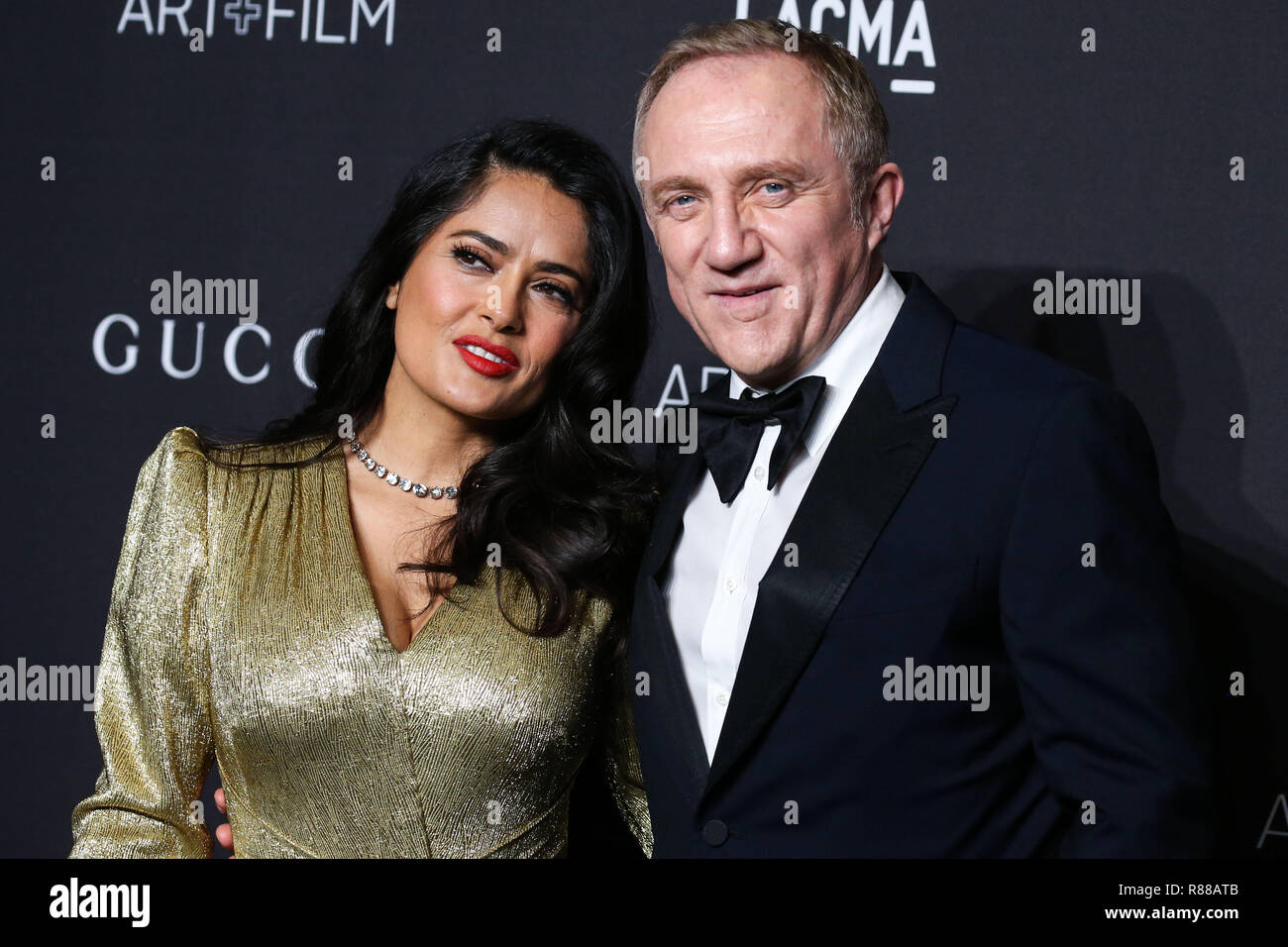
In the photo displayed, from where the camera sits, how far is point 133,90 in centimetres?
257

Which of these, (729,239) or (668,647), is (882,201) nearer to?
(729,239)

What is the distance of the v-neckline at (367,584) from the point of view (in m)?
1.89

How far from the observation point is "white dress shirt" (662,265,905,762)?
1681 millimetres

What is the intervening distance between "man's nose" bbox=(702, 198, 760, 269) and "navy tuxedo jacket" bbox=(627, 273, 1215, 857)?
0.21 meters

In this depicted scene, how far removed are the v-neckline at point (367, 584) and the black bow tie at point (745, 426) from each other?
445mm

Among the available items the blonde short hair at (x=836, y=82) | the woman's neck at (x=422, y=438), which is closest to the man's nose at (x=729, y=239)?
the blonde short hair at (x=836, y=82)

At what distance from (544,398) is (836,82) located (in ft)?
2.22

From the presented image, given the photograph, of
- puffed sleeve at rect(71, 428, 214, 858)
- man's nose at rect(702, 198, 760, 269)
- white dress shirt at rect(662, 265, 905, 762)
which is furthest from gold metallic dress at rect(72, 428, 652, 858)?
man's nose at rect(702, 198, 760, 269)

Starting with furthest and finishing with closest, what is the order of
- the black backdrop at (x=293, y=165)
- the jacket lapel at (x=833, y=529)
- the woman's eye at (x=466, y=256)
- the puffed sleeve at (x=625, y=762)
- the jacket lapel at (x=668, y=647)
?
the black backdrop at (x=293, y=165), the puffed sleeve at (x=625, y=762), the woman's eye at (x=466, y=256), the jacket lapel at (x=668, y=647), the jacket lapel at (x=833, y=529)

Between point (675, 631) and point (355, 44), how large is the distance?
1.42 metres

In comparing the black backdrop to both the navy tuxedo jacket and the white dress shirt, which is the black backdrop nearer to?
the white dress shirt

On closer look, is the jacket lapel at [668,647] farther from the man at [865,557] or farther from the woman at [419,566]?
the woman at [419,566]
